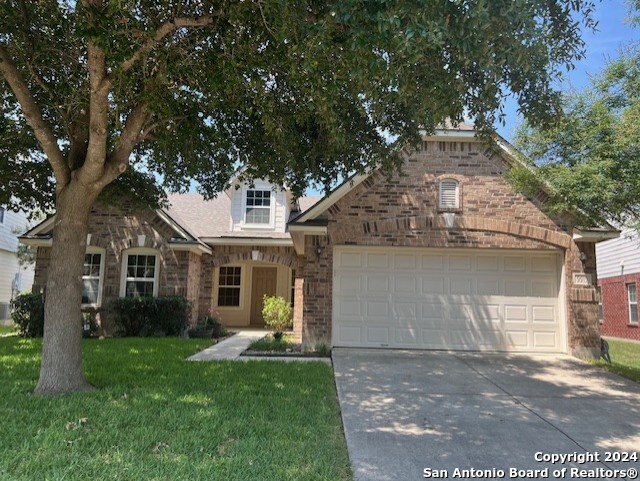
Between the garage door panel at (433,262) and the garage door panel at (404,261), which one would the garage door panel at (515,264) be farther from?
the garage door panel at (404,261)

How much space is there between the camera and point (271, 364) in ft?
29.5

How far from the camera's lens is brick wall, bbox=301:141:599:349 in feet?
36.3

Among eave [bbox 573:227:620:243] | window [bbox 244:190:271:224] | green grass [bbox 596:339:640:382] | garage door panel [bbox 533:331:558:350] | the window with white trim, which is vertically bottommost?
green grass [bbox 596:339:640:382]

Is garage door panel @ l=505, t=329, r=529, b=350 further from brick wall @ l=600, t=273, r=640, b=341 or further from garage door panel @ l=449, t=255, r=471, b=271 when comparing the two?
brick wall @ l=600, t=273, r=640, b=341

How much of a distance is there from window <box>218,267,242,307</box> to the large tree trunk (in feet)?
40.5

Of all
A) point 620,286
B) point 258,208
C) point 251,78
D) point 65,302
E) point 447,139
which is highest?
point 447,139

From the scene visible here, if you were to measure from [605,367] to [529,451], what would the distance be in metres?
6.30

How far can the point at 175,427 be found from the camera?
4949mm

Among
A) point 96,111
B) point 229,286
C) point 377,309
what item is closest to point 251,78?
point 96,111

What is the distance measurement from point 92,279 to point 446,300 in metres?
10.4

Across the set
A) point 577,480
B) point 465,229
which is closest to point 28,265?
point 465,229

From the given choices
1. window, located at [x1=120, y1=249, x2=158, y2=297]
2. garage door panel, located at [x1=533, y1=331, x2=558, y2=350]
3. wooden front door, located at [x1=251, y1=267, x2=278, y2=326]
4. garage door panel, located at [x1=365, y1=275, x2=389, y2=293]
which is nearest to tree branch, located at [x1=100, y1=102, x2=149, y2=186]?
garage door panel, located at [x1=365, y1=275, x2=389, y2=293]

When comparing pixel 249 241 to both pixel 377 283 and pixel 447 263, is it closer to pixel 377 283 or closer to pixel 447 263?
pixel 377 283

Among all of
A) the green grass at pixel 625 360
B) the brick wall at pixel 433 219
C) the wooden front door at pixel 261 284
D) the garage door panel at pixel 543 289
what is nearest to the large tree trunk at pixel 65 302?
the brick wall at pixel 433 219
